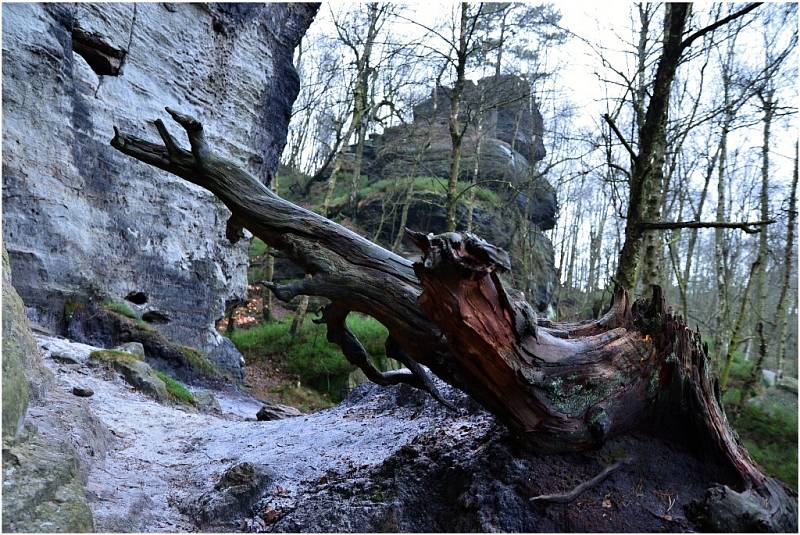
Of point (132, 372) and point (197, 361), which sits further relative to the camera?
point (197, 361)

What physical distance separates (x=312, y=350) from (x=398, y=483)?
388 inches

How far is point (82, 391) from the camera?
4961mm

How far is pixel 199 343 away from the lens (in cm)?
936

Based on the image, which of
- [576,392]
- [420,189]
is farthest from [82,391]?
[420,189]

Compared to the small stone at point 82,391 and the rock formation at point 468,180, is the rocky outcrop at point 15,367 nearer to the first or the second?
the small stone at point 82,391

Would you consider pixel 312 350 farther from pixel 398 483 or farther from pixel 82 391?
pixel 398 483

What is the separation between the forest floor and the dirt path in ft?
0.05

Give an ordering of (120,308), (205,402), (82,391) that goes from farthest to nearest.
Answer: (120,308), (205,402), (82,391)

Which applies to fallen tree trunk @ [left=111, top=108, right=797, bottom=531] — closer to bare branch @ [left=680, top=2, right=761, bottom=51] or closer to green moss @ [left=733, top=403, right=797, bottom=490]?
bare branch @ [left=680, top=2, right=761, bottom=51]

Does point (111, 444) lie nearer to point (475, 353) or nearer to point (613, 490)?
point (475, 353)

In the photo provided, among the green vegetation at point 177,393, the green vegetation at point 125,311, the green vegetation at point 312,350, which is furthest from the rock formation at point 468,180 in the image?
the green vegetation at point 177,393

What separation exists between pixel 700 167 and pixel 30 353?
15155mm

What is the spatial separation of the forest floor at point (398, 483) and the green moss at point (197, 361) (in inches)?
158

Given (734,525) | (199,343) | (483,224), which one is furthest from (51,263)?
(483,224)
